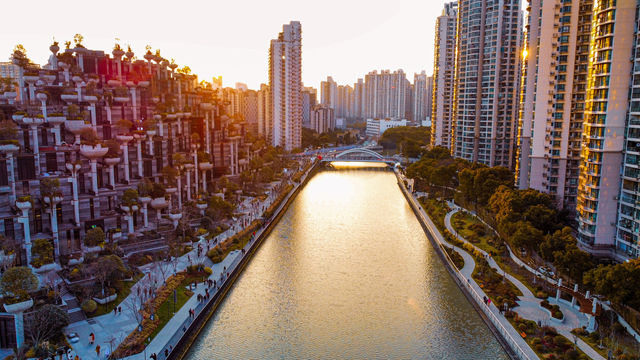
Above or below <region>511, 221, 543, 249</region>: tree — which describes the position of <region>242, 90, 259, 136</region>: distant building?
above

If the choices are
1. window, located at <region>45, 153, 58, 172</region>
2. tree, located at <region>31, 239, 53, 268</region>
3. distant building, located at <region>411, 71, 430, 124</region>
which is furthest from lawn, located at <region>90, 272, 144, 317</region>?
distant building, located at <region>411, 71, 430, 124</region>

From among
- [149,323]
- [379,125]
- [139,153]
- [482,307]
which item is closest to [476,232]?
[482,307]

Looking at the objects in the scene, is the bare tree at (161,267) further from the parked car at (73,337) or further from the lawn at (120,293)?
the parked car at (73,337)

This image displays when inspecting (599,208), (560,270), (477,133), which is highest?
(477,133)

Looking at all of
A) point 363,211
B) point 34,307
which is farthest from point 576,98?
point 34,307

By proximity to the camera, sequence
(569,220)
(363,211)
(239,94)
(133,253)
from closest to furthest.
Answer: (133,253), (569,220), (363,211), (239,94)

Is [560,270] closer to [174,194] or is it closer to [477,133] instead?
[174,194]

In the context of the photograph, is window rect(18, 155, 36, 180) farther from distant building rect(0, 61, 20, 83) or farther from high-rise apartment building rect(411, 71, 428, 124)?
high-rise apartment building rect(411, 71, 428, 124)

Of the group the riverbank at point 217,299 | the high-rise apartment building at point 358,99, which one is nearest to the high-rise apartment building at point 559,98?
the riverbank at point 217,299
